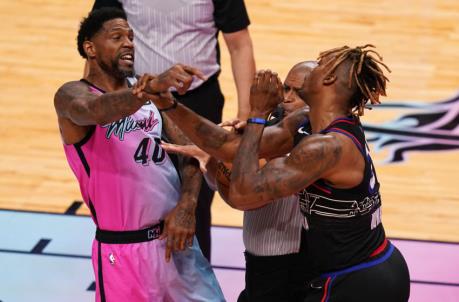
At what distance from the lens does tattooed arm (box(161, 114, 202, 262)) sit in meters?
4.30

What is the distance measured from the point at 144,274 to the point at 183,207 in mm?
326

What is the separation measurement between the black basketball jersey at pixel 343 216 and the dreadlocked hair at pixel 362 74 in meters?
0.09

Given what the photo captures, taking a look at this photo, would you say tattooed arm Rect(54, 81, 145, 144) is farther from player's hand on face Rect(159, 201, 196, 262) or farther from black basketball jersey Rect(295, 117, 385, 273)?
black basketball jersey Rect(295, 117, 385, 273)

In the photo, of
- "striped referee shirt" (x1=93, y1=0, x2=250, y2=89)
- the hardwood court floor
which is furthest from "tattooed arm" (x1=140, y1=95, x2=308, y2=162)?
the hardwood court floor

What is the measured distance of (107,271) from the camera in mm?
4316

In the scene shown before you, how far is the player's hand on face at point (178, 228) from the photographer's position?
14.1 feet

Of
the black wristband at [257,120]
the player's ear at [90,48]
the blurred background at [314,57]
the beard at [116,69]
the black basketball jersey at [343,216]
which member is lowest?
the blurred background at [314,57]

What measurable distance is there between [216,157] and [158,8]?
4.17 feet

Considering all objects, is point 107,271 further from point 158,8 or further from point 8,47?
point 8,47

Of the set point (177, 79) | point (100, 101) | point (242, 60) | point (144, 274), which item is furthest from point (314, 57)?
point (177, 79)

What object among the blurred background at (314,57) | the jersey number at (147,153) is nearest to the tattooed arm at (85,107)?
the jersey number at (147,153)

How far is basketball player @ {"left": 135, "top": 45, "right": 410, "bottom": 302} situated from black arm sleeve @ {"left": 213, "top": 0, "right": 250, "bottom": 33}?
1378mm

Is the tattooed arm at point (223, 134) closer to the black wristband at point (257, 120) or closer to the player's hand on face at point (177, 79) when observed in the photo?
the player's hand on face at point (177, 79)

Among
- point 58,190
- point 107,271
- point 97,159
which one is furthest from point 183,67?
point 58,190
